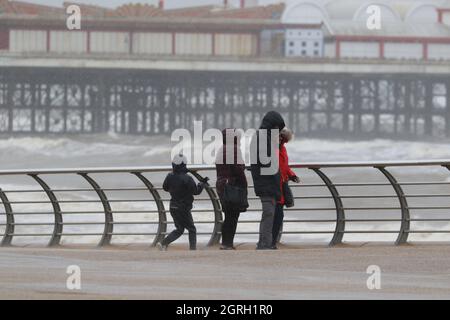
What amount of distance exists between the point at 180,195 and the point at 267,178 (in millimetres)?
1290

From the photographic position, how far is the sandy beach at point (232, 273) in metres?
7.82

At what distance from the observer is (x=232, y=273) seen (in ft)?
29.5

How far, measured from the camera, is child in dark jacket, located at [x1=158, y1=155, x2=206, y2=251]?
11.7 m

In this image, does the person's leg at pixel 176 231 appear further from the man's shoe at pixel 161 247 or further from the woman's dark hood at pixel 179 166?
the woman's dark hood at pixel 179 166

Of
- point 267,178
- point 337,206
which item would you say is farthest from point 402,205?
point 267,178

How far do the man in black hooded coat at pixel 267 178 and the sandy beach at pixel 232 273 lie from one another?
31 cm

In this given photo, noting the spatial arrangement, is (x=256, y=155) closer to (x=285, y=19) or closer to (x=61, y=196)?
(x=61, y=196)

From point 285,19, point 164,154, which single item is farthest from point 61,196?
point 285,19

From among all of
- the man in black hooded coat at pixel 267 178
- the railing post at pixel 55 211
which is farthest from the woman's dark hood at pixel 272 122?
the railing post at pixel 55 211

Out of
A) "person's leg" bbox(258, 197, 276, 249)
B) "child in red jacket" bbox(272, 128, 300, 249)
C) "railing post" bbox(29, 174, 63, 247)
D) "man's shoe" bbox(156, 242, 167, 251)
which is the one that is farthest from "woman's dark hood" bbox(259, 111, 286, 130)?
"railing post" bbox(29, 174, 63, 247)

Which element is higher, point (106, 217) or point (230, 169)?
point (230, 169)

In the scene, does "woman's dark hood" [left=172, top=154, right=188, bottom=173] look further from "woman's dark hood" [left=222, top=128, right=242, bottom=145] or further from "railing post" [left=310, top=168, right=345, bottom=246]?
"railing post" [left=310, top=168, right=345, bottom=246]

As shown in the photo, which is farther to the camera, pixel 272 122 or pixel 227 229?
pixel 227 229

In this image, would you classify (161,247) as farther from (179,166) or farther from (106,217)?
(179,166)
